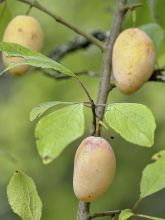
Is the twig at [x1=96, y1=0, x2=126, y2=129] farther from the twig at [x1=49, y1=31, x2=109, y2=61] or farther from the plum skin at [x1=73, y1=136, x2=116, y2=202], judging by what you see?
the twig at [x1=49, y1=31, x2=109, y2=61]

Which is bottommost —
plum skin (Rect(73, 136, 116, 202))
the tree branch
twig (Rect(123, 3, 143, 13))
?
plum skin (Rect(73, 136, 116, 202))

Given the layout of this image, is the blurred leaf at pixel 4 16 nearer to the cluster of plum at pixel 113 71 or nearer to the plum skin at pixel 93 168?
the cluster of plum at pixel 113 71

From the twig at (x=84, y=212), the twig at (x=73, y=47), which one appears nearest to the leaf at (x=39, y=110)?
the twig at (x=84, y=212)

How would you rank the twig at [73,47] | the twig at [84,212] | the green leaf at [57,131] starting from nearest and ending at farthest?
the green leaf at [57,131] < the twig at [84,212] < the twig at [73,47]

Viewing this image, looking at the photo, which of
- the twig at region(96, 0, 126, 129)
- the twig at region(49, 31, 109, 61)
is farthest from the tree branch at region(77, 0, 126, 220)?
the twig at region(49, 31, 109, 61)

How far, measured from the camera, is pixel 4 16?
130 cm

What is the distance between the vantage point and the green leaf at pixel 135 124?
2.80 ft

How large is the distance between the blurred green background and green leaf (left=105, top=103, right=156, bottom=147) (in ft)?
4.75

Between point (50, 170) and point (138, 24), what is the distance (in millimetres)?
1308

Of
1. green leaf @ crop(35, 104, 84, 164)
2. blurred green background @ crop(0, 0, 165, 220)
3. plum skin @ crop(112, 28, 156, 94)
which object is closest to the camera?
green leaf @ crop(35, 104, 84, 164)

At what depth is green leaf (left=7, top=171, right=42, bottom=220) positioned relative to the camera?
3.17ft

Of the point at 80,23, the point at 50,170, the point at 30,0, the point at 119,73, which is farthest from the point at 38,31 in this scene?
the point at 50,170

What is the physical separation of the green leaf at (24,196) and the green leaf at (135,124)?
0.16 m

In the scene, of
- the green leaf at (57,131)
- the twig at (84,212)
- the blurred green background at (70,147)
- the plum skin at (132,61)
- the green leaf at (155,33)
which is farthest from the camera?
the blurred green background at (70,147)
